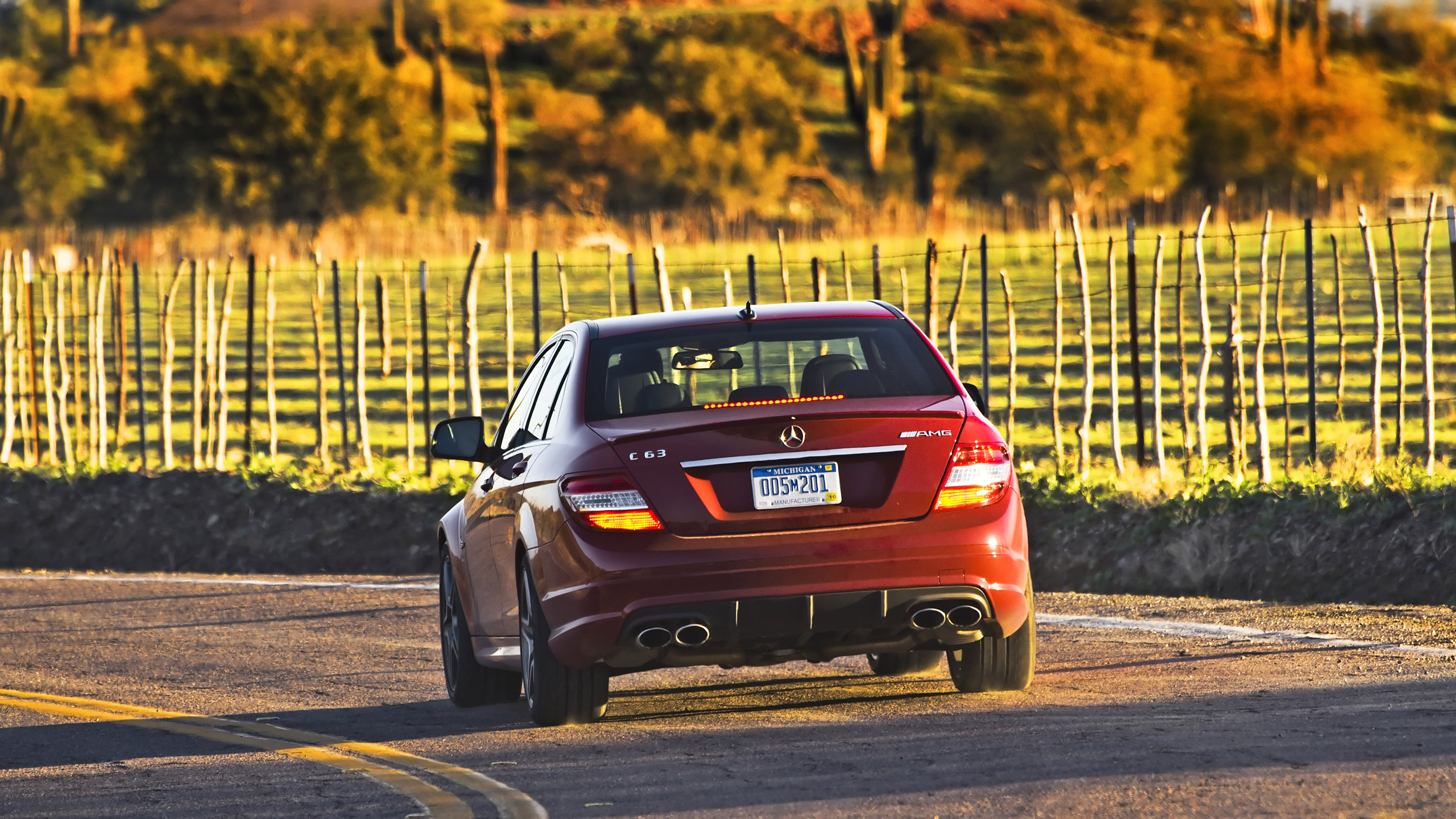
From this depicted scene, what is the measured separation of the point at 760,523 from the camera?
7.52 meters

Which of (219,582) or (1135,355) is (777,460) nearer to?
(219,582)

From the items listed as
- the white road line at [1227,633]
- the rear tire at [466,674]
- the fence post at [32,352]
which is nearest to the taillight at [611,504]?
the rear tire at [466,674]

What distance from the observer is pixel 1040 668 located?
9344 mm

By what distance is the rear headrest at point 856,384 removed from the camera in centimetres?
797

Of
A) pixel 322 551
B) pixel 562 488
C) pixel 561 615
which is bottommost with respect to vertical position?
pixel 322 551

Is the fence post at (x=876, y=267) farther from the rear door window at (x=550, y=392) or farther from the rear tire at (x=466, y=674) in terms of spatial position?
the rear door window at (x=550, y=392)

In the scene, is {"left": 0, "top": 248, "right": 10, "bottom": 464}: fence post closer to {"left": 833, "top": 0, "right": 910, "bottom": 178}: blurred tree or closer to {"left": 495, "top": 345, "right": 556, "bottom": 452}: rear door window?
{"left": 495, "top": 345, "right": 556, "bottom": 452}: rear door window

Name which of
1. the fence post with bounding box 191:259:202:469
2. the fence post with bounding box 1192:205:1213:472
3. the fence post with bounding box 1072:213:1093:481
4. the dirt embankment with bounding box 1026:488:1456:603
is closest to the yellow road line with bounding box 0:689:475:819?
the dirt embankment with bounding box 1026:488:1456:603

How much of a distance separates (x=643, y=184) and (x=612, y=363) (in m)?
92.1

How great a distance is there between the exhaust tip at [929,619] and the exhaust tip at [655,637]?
35.0 inches

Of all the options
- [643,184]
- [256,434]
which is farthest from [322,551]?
[643,184]

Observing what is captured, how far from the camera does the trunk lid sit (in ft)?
24.6

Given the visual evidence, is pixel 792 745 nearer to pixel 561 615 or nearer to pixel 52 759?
pixel 561 615

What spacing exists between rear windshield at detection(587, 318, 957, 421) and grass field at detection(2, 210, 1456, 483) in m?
7.42
